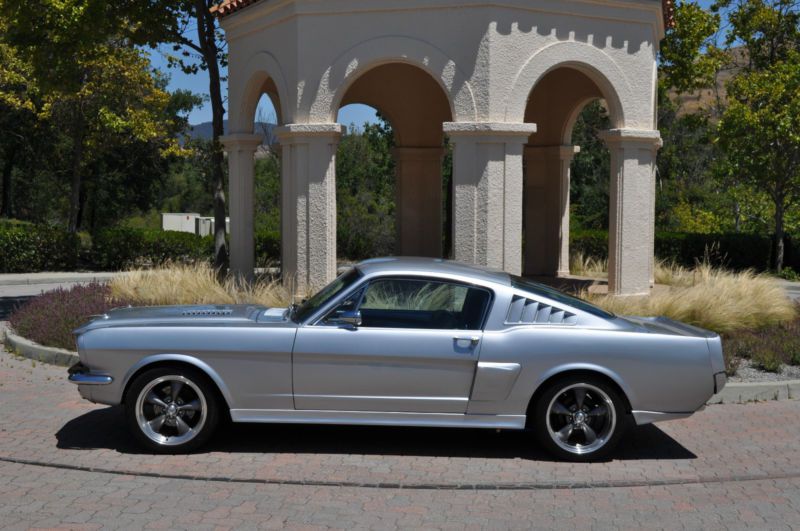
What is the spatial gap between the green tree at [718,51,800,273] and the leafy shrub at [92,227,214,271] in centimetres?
1526

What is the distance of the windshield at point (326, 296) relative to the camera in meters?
7.01

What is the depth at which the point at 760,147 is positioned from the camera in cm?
2572

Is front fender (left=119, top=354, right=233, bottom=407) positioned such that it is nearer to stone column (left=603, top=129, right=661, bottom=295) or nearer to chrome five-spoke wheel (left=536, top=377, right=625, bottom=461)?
chrome five-spoke wheel (left=536, top=377, right=625, bottom=461)

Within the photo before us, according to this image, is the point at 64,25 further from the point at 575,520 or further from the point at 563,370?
the point at 575,520

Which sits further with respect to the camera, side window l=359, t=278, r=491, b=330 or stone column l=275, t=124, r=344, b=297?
stone column l=275, t=124, r=344, b=297

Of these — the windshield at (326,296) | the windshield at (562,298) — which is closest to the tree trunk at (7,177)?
the windshield at (326,296)

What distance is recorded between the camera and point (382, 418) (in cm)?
682

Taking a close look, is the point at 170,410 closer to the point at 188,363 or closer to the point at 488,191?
the point at 188,363

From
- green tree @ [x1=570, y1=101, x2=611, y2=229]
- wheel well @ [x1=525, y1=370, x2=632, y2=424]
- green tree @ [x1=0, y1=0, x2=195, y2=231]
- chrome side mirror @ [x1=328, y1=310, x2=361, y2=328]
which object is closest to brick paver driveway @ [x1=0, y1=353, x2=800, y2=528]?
wheel well @ [x1=525, y1=370, x2=632, y2=424]

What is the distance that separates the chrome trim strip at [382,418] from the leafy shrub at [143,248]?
20.8 meters

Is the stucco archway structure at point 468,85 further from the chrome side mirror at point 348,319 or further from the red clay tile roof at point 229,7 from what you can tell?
the chrome side mirror at point 348,319

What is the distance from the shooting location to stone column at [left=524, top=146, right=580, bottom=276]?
61.8ft

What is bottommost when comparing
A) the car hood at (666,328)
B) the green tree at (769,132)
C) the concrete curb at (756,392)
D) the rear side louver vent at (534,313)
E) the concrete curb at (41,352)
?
the concrete curb at (756,392)

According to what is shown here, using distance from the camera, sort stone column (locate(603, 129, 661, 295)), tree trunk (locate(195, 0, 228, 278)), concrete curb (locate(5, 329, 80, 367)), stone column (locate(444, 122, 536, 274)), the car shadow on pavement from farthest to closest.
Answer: tree trunk (locate(195, 0, 228, 278)), stone column (locate(603, 129, 661, 295)), stone column (locate(444, 122, 536, 274)), concrete curb (locate(5, 329, 80, 367)), the car shadow on pavement
